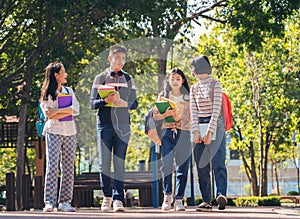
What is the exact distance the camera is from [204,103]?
1043cm

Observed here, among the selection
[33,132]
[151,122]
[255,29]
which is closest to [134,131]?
[33,132]

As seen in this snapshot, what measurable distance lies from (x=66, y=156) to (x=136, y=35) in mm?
13641

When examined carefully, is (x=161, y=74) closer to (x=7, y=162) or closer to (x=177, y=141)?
(x=177, y=141)

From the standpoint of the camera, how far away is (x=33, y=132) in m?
28.1

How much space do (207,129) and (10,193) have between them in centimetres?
1009

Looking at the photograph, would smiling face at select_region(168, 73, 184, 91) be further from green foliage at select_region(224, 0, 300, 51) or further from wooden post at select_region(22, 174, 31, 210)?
wooden post at select_region(22, 174, 31, 210)

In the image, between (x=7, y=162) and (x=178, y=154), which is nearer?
(x=178, y=154)

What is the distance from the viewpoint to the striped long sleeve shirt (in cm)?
1028

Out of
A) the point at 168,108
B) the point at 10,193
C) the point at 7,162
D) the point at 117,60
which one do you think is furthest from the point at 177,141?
the point at 7,162

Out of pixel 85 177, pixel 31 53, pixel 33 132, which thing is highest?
pixel 31 53

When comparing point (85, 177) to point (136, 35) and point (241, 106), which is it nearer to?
point (136, 35)

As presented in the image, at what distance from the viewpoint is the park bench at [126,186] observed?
1762 cm

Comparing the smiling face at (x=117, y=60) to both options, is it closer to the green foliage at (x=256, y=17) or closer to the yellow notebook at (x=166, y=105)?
the yellow notebook at (x=166, y=105)

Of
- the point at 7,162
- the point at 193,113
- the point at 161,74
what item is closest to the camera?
the point at 193,113
